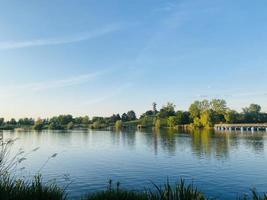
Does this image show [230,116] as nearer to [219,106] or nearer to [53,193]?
[219,106]

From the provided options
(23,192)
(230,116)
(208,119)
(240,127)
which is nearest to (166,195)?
(23,192)

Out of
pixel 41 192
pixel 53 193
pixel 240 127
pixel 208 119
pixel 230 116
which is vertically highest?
pixel 230 116

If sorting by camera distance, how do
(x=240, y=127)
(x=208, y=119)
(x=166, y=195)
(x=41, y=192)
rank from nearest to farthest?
(x=166, y=195) → (x=41, y=192) → (x=240, y=127) → (x=208, y=119)

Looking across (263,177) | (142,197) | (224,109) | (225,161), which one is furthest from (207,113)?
(142,197)

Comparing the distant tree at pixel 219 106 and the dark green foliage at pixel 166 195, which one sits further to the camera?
the distant tree at pixel 219 106

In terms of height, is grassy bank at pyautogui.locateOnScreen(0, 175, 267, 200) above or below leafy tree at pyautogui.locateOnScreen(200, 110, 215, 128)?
below

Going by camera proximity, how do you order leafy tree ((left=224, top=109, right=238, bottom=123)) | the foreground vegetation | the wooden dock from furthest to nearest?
leafy tree ((left=224, top=109, right=238, bottom=123))
the wooden dock
the foreground vegetation

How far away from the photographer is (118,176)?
3681cm

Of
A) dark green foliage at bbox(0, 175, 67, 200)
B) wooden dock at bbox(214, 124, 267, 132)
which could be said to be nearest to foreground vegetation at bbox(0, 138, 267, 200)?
dark green foliage at bbox(0, 175, 67, 200)

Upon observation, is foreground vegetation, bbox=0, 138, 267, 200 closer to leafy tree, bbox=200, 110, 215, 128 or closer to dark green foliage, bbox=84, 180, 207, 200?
dark green foliage, bbox=84, 180, 207, 200

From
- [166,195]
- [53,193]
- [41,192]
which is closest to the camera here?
[166,195]

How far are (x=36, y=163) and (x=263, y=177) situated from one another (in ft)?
107

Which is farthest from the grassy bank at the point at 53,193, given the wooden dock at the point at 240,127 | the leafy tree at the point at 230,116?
the leafy tree at the point at 230,116

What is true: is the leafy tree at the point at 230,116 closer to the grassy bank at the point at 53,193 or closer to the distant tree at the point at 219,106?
the distant tree at the point at 219,106
